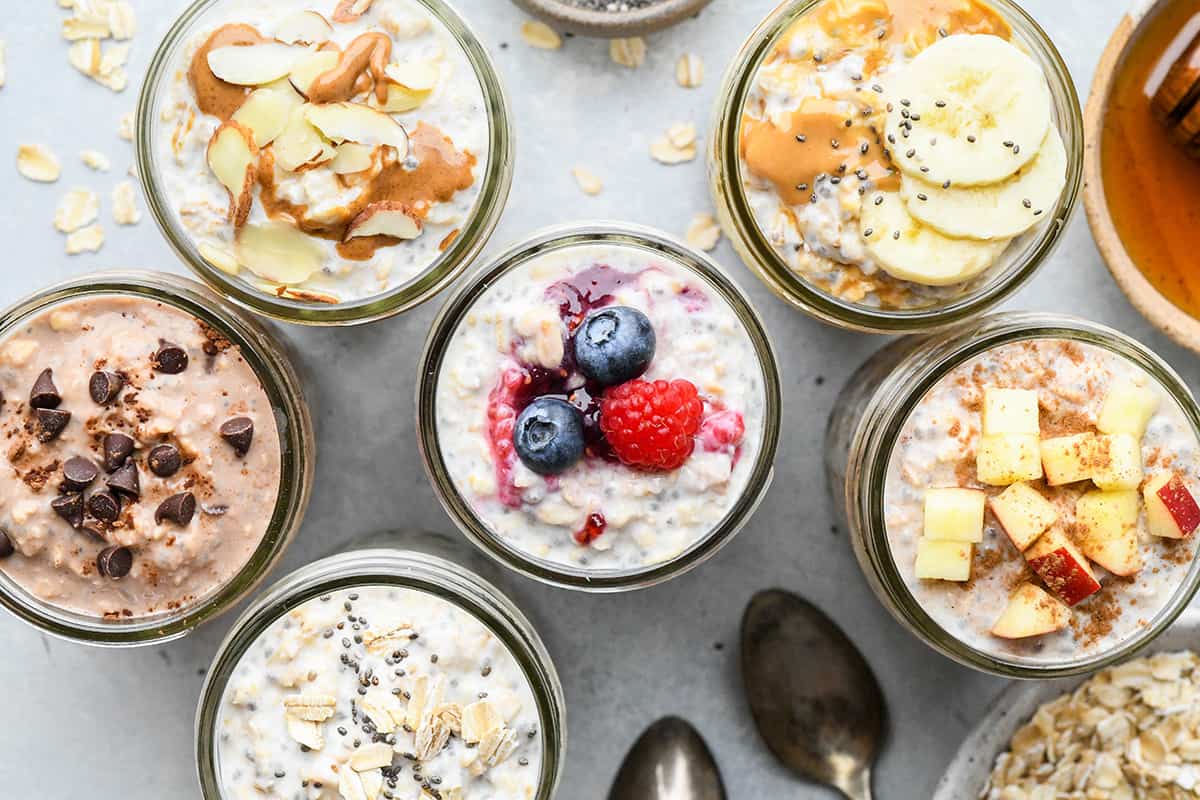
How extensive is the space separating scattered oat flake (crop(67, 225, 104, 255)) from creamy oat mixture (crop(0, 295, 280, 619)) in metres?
0.37

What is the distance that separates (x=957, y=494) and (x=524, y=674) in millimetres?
758

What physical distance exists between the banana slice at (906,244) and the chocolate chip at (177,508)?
3.78ft

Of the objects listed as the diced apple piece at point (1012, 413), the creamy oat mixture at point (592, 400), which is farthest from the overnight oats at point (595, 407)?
the diced apple piece at point (1012, 413)

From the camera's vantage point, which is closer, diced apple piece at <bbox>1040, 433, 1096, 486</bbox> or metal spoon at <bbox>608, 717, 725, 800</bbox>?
diced apple piece at <bbox>1040, 433, 1096, 486</bbox>

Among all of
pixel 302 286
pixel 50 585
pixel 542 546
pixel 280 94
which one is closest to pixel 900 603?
pixel 542 546

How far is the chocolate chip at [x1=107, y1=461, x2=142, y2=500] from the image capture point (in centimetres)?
168

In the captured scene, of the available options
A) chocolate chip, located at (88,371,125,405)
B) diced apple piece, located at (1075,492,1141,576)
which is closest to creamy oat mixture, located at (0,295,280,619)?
chocolate chip, located at (88,371,125,405)

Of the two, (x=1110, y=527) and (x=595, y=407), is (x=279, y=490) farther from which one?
(x=1110, y=527)

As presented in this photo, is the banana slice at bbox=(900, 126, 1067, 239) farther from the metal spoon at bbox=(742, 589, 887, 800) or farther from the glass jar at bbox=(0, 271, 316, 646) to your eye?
the glass jar at bbox=(0, 271, 316, 646)

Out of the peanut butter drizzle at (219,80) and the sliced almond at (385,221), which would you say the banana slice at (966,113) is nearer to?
the sliced almond at (385,221)

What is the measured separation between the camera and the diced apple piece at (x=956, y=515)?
168 centimetres

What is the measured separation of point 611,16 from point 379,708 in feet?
4.14

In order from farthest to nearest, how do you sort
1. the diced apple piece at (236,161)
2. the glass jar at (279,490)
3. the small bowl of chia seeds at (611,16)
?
the small bowl of chia seeds at (611,16) < the glass jar at (279,490) < the diced apple piece at (236,161)

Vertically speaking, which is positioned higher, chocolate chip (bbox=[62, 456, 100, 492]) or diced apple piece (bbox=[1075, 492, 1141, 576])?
chocolate chip (bbox=[62, 456, 100, 492])
